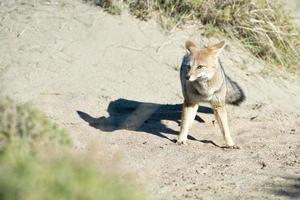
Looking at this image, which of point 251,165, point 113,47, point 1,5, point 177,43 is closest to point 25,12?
point 1,5

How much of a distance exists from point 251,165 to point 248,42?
4249mm

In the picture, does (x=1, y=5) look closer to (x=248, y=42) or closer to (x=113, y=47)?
(x=113, y=47)

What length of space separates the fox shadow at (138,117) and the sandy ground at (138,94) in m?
0.01

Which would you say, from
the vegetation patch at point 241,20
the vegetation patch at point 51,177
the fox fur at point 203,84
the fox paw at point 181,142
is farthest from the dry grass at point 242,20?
the vegetation patch at point 51,177

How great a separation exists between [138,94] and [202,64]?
6.52 feet

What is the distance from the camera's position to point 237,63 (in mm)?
10633

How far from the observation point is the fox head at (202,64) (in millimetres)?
7668

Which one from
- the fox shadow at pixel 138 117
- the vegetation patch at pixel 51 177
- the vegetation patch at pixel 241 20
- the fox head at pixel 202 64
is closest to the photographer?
the vegetation patch at pixel 51 177

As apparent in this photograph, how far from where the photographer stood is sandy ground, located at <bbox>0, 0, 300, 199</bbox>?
23.2 ft

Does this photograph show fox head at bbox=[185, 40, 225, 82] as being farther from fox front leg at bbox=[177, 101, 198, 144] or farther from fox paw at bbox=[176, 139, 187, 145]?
fox paw at bbox=[176, 139, 187, 145]

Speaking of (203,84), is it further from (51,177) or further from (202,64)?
(51,177)

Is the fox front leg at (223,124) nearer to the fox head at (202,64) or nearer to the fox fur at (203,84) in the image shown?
the fox fur at (203,84)

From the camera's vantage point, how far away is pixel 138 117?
901cm

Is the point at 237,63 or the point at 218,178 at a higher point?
the point at 218,178
